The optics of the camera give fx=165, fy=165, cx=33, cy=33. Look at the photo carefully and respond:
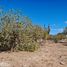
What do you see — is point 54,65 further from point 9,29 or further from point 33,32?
point 33,32

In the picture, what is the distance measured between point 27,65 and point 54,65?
1.57 m

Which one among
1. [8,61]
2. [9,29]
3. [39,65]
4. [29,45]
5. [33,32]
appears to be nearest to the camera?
[39,65]

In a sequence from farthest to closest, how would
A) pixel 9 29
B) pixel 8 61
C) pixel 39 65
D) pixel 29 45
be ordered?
1. pixel 29 45
2. pixel 9 29
3. pixel 8 61
4. pixel 39 65

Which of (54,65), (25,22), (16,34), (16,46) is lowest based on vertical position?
(54,65)

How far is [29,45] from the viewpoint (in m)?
15.3

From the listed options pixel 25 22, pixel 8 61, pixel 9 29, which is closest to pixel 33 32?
pixel 25 22

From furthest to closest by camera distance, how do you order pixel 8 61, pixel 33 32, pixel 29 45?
pixel 33 32 < pixel 29 45 < pixel 8 61

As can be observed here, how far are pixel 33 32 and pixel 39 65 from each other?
24.5 ft

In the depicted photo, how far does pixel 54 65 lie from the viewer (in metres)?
9.59

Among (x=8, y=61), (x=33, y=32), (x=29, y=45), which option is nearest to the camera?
(x=8, y=61)

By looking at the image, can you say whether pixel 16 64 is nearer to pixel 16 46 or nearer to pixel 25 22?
pixel 16 46

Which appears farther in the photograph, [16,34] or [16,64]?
[16,34]

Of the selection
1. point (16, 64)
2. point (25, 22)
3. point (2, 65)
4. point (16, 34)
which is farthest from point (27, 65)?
point (25, 22)

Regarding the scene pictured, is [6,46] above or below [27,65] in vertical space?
above
